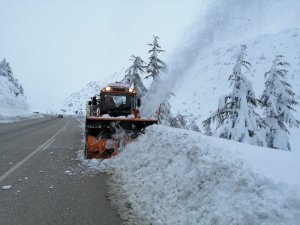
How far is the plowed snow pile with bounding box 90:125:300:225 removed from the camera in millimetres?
4305

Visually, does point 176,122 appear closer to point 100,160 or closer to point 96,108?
point 96,108

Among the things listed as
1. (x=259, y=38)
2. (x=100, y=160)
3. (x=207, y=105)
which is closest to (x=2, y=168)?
(x=100, y=160)

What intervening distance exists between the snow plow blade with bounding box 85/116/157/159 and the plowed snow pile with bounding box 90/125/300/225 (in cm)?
247

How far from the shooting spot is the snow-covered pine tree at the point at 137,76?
109ft

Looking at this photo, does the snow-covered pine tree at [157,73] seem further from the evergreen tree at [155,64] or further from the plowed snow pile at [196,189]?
the plowed snow pile at [196,189]

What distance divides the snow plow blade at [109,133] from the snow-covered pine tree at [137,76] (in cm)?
2027

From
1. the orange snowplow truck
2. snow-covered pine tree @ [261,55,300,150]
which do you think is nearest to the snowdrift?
the orange snowplow truck

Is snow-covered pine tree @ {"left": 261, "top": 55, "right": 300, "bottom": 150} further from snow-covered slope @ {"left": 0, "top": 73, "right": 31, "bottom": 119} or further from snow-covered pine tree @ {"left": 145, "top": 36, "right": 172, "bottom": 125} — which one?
snow-covered slope @ {"left": 0, "top": 73, "right": 31, "bottom": 119}

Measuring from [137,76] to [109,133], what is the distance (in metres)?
21.1

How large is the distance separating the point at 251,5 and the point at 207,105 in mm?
21959

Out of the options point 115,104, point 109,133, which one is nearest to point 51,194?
point 109,133

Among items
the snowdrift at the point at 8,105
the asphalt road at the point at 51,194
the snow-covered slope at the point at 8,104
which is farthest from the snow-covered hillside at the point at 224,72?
the asphalt road at the point at 51,194

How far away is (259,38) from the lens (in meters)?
53.5

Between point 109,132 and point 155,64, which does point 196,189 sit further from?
point 155,64
